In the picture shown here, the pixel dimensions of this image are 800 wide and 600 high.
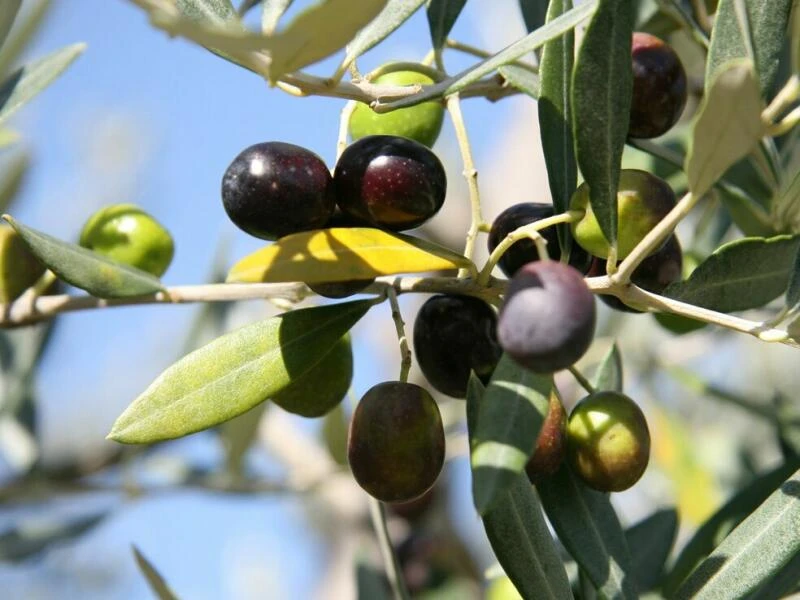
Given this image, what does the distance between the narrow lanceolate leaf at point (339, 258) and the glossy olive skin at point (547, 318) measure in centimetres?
20

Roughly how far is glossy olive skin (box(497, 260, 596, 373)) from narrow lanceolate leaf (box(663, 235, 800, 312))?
0.38 m

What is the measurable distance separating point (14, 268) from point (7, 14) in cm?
34

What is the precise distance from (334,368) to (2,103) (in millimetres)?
678

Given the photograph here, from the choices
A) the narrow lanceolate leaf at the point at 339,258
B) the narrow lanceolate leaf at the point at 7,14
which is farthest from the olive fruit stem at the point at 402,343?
the narrow lanceolate leaf at the point at 7,14

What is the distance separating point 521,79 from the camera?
1.37 m

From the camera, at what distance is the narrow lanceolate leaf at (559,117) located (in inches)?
43.7

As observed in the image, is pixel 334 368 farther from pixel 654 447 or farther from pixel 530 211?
pixel 654 447

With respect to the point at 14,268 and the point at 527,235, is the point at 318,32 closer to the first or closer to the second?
the point at 527,235

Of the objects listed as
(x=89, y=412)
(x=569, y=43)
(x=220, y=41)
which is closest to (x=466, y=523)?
(x=89, y=412)

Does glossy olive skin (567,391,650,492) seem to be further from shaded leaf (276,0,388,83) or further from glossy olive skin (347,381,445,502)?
shaded leaf (276,0,388,83)

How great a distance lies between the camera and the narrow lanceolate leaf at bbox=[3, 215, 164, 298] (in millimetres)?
1237

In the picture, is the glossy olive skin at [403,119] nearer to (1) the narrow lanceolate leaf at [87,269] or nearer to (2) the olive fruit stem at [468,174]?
(2) the olive fruit stem at [468,174]

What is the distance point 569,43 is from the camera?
1122 mm

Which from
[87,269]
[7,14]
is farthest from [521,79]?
[7,14]
